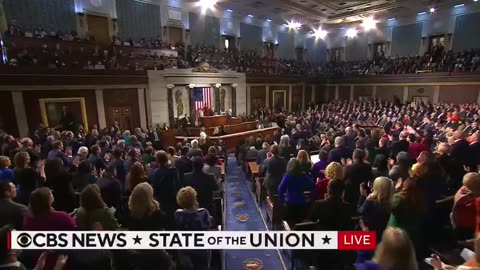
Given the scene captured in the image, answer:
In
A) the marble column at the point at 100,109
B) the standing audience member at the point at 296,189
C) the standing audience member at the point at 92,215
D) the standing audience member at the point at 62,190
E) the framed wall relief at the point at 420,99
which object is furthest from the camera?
the framed wall relief at the point at 420,99

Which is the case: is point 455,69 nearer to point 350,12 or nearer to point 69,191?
point 350,12

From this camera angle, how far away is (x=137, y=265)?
2.21 m

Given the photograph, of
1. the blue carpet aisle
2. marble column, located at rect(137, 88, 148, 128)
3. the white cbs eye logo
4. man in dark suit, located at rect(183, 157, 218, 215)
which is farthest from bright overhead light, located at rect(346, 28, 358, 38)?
the white cbs eye logo

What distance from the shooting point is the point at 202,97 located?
15977 mm

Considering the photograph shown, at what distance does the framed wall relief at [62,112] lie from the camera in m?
10.2

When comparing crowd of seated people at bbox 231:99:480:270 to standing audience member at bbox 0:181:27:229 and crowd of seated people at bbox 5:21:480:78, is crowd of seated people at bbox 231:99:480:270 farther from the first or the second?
crowd of seated people at bbox 5:21:480:78

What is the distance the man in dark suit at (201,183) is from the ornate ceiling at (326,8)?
1577cm

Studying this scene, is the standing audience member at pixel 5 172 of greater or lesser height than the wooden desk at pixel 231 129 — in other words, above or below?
above

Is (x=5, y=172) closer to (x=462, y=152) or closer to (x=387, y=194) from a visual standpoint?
(x=387, y=194)

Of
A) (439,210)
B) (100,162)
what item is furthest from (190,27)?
(439,210)

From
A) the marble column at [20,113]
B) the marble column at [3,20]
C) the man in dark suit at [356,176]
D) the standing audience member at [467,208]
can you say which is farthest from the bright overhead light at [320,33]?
the standing audience member at [467,208]

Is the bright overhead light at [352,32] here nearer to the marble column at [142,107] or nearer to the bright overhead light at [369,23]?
the bright overhead light at [369,23]

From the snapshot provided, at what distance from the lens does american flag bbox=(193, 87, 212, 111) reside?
51.5 ft

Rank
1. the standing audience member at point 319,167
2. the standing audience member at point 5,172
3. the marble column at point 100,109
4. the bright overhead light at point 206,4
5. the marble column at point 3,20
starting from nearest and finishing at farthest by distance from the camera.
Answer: the standing audience member at point 5,172
the standing audience member at point 319,167
the marble column at point 3,20
the marble column at point 100,109
the bright overhead light at point 206,4
